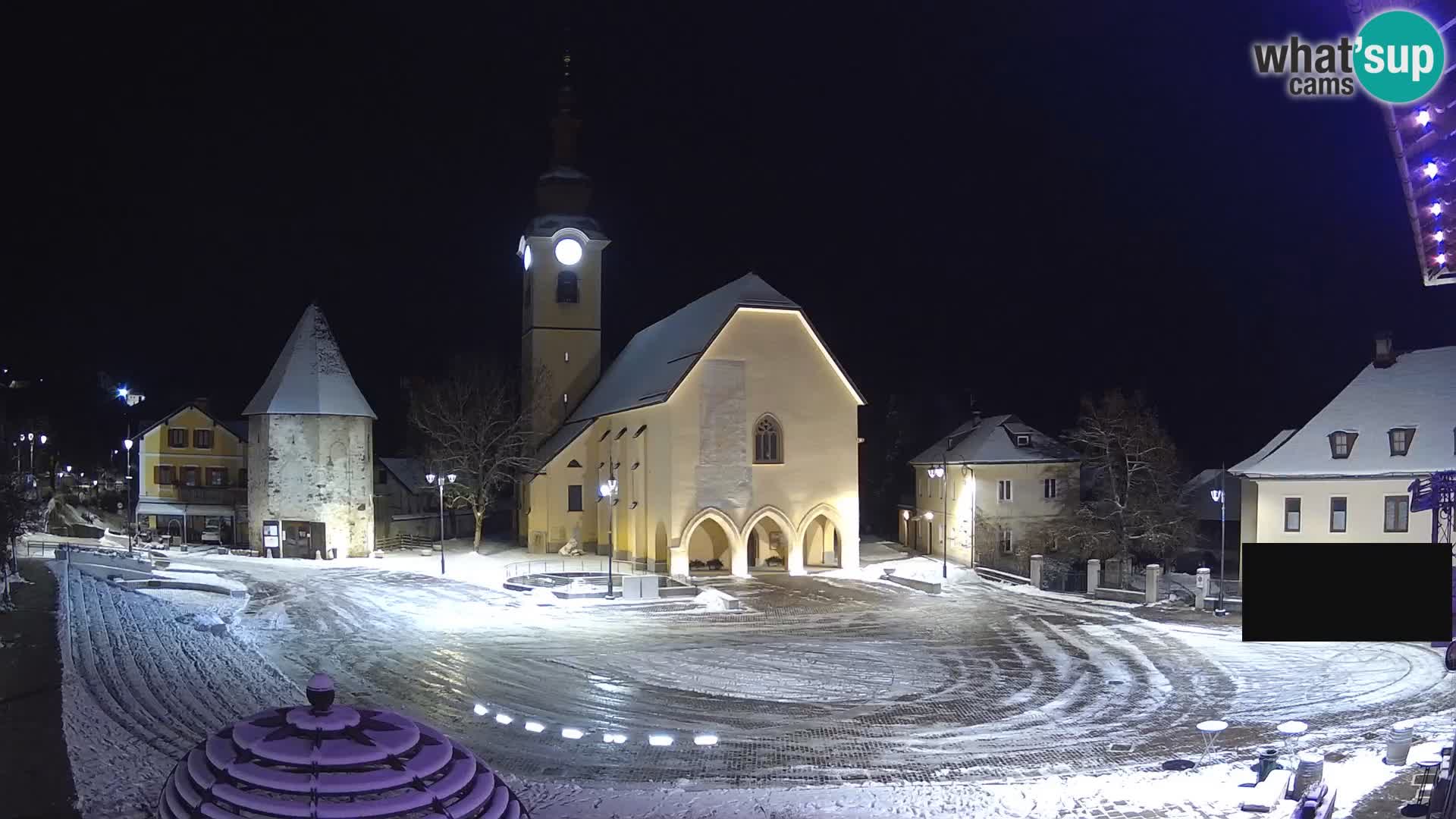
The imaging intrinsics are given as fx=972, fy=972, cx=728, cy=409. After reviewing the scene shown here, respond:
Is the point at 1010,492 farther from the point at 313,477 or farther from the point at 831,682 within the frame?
the point at 313,477

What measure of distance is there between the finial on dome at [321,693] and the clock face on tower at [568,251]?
44.3m

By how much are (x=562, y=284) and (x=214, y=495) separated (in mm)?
20327

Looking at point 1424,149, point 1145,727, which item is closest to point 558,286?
point 1145,727

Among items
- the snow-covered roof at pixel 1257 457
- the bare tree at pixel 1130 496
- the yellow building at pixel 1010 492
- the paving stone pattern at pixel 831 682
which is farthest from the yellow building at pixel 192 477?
the snow-covered roof at pixel 1257 457

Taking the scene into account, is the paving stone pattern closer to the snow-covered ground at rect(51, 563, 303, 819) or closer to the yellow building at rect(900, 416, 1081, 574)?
the snow-covered ground at rect(51, 563, 303, 819)

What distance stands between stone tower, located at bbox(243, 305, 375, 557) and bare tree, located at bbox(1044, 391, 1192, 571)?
1162 inches

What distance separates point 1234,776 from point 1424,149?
7987 mm

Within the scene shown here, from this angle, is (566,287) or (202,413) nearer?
(566,287)

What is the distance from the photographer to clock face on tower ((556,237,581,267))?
48156 millimetres

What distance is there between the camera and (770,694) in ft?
60.0

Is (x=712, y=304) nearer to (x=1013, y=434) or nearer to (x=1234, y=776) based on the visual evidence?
(x=1013, y=434)

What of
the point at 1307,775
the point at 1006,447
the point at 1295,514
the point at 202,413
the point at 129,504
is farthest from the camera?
the point at 202,413

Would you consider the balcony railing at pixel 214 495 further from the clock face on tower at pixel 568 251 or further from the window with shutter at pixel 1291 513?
the window with shutter at pixel 1291 513

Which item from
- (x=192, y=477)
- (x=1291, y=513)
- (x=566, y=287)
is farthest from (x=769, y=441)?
(x=192, y=477)
